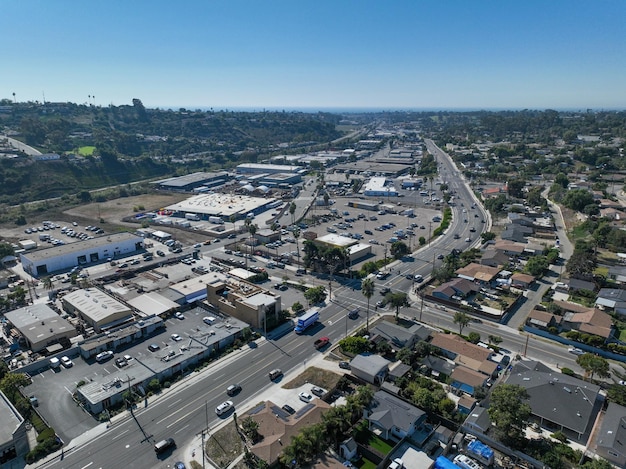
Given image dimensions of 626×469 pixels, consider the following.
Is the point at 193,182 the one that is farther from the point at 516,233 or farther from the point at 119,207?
the point at 516,233

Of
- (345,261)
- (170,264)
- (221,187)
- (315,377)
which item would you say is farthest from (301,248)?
(221,187)

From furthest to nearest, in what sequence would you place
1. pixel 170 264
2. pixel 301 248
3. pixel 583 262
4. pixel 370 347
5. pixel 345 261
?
pixel 301 248 → pixel 170 264 → pixel 345 261 → pixel 583 262 → pixel 370 347

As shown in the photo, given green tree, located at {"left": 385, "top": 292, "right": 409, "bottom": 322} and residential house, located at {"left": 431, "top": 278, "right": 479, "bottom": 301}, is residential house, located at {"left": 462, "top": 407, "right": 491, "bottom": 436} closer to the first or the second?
green tree, located at {"left": 385, "top": 292, "right": 409, "bottom": 322}

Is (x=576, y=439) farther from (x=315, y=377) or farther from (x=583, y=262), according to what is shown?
(x=583, y=262)

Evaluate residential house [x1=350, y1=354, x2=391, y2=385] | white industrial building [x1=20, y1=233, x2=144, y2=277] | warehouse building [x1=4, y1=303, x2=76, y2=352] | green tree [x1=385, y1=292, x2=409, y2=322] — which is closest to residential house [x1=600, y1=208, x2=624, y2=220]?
green tree [x1=385, y1=292, x2=409, y2=322]

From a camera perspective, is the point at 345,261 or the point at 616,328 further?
the point at 345,261

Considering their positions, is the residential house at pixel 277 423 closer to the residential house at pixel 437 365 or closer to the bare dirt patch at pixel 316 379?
the bare dirt patch at pixel 316 379
